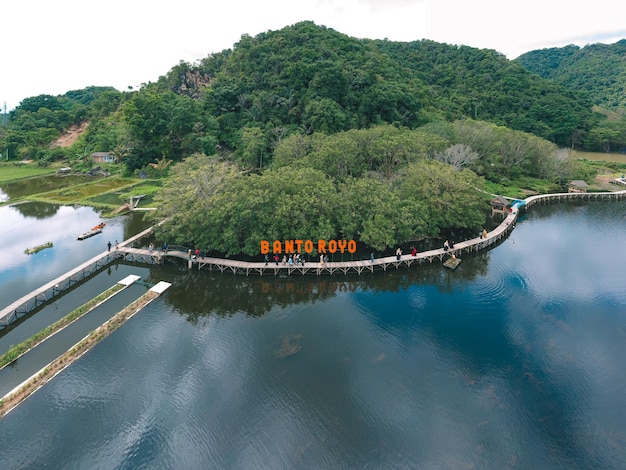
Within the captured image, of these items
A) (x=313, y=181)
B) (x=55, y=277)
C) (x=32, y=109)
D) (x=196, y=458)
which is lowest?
(x=196, y=458)

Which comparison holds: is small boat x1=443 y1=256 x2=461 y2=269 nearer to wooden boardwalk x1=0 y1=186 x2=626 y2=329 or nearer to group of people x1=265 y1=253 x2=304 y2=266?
wooden boardwalk x1=0 y1=186 x2=626 y2=329

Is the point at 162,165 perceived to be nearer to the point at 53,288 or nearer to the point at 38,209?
the point at 38,209

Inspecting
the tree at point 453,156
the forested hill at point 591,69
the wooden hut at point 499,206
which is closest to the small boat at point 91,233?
the tree at point 453,156

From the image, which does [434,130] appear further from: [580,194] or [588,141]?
[588,141]

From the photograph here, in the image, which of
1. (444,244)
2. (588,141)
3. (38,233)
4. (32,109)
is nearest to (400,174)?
(444,244)

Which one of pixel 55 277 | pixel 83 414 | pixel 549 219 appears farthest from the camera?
pixel 549 219

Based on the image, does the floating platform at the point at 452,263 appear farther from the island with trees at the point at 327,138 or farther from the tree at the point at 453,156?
the tree at the point at 453,156

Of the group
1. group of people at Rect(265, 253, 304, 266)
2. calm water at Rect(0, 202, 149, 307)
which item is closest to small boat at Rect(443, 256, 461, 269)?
group of people at Rect(265, 253, 304, 266)
